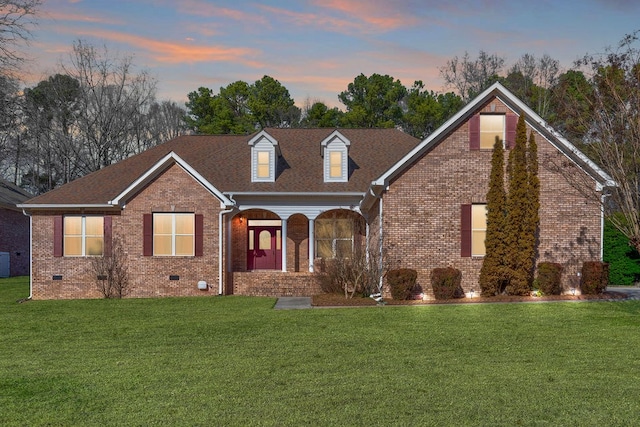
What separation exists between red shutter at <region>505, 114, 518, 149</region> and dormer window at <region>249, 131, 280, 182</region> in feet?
28.9

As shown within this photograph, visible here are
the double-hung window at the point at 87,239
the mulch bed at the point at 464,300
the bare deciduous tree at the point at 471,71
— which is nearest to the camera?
the mulch bed at the point at 464,300

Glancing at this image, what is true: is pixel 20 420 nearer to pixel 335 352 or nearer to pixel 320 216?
pixel 335 352

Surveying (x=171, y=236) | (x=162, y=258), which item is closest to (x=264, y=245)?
(x=171, y=236)

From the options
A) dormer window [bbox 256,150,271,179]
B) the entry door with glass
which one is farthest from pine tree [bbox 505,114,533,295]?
the entry door with glass

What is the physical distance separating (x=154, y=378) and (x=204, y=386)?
0.92 meters

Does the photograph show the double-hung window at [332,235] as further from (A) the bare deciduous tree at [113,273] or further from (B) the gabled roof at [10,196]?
(B) the gabled roof at [10,196]

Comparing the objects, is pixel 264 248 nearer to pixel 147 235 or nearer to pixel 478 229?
pixel 147 235

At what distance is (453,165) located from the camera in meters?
18.5

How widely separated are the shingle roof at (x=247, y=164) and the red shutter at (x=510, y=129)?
573cm

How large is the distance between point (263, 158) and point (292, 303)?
7339 mm

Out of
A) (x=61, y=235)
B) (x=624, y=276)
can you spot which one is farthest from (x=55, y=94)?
(x=624, y=276)

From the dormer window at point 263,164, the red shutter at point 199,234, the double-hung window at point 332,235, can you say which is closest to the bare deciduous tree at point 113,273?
the red shutter at point 199,234

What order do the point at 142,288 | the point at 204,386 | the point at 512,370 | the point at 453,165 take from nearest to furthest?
the point at 204,386 → the point at 512,370 → the point at 453,165 → the point at 142,288

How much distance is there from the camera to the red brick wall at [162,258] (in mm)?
20438
